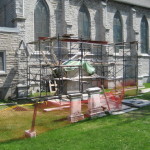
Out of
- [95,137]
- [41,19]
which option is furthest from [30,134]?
[41,19]

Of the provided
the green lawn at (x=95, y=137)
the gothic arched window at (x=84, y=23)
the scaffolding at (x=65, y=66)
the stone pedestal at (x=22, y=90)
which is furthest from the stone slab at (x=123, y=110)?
the gothic arched window at (x=84, y=23)

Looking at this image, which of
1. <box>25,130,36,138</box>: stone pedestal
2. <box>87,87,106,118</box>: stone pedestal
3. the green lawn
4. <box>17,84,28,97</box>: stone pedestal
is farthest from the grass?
<box>17,84,28,97</box>: stone pedestal

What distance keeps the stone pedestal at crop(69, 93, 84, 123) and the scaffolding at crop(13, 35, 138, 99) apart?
419cm

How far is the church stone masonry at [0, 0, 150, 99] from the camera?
14.8 meters

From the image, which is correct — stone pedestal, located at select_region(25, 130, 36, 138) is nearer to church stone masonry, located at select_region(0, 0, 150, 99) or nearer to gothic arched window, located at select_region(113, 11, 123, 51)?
church stone masonry, located at select_region(0, 0, 150, 99)

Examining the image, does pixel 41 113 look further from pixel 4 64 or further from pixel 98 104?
pixel 4 64

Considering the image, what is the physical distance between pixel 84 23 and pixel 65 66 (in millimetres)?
8839

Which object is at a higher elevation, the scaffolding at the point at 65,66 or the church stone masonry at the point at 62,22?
the church stone masonry at the point at 62,22

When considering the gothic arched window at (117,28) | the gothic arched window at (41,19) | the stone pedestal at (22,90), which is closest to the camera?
the stone pedestal at (22,90)

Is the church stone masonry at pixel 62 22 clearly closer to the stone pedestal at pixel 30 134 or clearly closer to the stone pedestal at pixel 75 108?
the stone pedestal at pixel 75 108

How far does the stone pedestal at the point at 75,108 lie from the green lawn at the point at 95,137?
0.29 metres

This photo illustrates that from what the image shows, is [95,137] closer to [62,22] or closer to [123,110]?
[123,110]

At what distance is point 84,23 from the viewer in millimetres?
20672

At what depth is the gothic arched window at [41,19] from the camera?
1788cm
